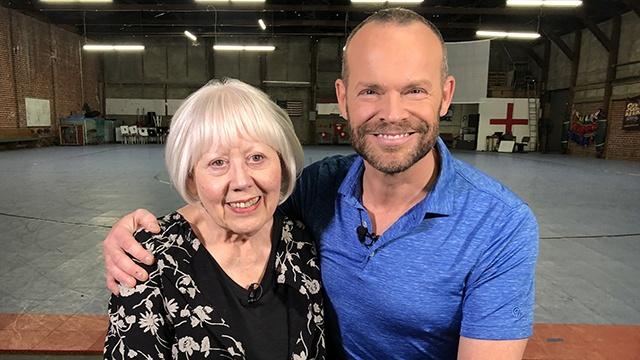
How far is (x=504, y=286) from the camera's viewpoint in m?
1.18

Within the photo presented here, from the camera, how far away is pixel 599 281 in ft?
12.2

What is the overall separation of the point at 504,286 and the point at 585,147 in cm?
1986

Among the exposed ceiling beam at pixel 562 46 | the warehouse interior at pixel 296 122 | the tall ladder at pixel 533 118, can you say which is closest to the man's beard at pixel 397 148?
the warehouse interior at pixel 296 122

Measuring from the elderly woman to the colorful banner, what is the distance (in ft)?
58.3

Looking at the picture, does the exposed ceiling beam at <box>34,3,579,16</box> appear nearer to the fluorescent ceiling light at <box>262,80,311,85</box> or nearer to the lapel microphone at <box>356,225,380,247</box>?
the fluorescent ceiling light at <box>262,80,311,85</box>

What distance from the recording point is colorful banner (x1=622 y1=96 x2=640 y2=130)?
1494 centimetres

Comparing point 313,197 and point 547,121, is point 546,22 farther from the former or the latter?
point 313,197

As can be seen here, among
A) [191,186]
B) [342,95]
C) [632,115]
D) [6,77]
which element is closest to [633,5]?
[632,115]

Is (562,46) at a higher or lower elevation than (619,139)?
higher

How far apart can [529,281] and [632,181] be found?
1083 cm

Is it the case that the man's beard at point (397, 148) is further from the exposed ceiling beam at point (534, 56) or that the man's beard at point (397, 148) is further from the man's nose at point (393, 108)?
the exposed ceiling beam at point (534, 56)

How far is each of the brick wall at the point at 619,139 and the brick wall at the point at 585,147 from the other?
781mm

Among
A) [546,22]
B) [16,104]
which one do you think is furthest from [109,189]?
[546,22]

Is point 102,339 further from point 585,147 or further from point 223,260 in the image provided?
point 585,147
